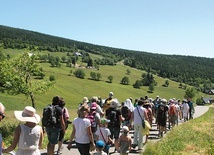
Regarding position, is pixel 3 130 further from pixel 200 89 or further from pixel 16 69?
pixel 200 89

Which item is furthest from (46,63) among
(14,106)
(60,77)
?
(14,106)

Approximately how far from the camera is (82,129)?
781cm

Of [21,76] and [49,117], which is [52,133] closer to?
[49,117]

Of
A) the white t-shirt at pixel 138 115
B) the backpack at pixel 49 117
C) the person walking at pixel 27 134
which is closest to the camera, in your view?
the person walking at pixel 27 134

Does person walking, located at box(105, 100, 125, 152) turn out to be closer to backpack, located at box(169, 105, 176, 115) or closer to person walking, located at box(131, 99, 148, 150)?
person walking, located at box(131, 99, 148, 150)

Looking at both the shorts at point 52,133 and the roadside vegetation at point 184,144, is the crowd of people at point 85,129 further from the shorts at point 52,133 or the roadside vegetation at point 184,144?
the roadside vegetation at point 184,144

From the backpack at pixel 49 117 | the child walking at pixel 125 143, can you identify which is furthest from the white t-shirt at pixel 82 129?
the child walking at pixel 125 143

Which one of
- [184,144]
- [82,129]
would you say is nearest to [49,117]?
[82,129]

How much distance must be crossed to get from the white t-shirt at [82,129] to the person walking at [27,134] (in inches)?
68.6

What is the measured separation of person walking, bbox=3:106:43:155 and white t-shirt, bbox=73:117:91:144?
1.74 meters

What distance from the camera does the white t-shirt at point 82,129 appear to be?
779cm

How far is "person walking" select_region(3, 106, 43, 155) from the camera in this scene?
6039 millimetres

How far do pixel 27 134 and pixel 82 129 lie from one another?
202 cm

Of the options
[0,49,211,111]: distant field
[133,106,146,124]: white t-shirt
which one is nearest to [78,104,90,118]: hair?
[133,106,146,124]: white t-shirt
